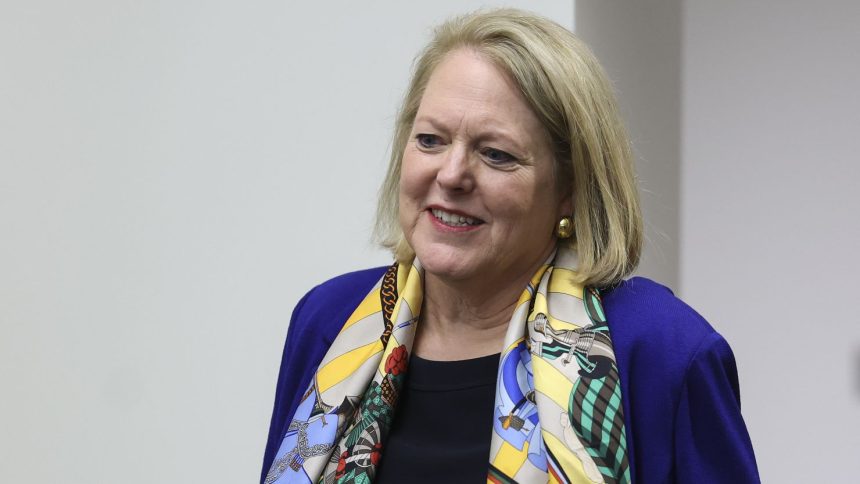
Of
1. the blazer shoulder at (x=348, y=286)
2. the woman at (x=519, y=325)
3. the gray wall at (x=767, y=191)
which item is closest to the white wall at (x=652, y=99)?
the gray wall at (x=767, y=191)

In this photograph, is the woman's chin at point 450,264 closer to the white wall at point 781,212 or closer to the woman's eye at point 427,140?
the woman's eye at point 427,140

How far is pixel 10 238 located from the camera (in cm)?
354

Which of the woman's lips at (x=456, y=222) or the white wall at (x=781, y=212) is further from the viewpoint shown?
the white wall at (x=781, y=212)

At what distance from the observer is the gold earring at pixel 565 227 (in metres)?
1.89

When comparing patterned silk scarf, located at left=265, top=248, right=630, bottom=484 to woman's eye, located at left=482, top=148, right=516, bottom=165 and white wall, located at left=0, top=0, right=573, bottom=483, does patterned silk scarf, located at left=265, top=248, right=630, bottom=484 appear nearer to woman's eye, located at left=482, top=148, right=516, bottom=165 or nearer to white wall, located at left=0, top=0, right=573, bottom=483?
woman's eye, located at left=482, top=148, right=516, bottom=165

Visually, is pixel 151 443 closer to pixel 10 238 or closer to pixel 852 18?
pixel 10 238

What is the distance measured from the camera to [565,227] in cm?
189

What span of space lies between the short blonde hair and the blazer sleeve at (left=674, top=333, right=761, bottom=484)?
0.21 metres

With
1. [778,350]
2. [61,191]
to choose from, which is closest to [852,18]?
[778,350]

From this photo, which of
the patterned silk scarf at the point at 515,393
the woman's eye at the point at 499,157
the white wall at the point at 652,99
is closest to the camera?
the patterned silk scarf at the point at 515,393

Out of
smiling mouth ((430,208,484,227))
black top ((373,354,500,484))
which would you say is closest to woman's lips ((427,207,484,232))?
smiling mouth ((430,208,484,227))

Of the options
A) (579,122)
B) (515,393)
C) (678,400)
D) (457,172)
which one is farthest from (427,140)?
(678,400)

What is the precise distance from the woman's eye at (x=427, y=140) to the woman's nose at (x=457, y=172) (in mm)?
→ 48

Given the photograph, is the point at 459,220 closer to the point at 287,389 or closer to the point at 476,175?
the point at 476,175
